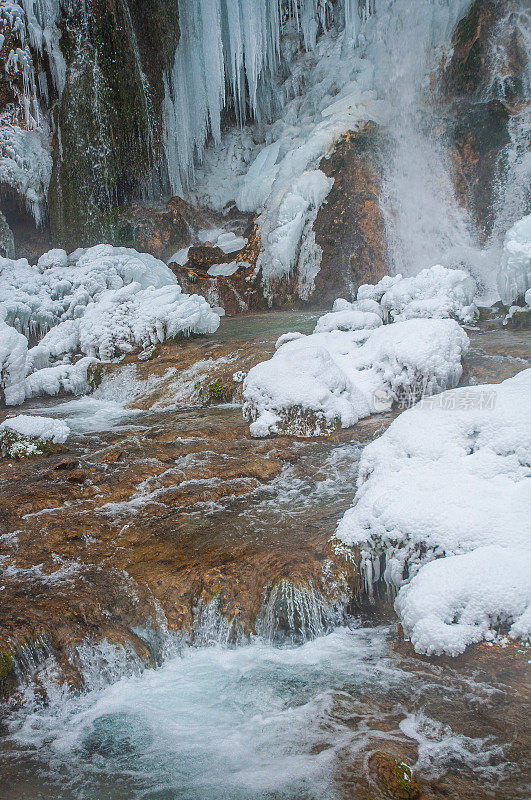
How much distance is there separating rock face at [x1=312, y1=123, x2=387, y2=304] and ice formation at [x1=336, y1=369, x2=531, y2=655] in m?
8.64

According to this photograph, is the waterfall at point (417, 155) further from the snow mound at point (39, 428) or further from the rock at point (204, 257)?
the snow mound at point (39, 428)

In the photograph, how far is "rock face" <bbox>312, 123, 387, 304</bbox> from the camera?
479 inches

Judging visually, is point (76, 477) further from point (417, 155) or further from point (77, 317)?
point (417, 155)

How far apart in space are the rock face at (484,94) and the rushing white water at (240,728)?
1104cm

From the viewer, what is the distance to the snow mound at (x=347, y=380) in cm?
569

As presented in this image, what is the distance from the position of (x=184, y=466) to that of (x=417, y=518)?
257cm

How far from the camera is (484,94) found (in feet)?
38.0

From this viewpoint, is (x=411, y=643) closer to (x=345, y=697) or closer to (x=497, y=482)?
(x=345, y=697)

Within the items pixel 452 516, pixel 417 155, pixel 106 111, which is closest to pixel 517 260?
pixel 452 516

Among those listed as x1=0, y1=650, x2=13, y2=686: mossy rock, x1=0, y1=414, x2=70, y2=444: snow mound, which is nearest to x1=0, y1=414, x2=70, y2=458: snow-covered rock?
x1=0, y1=414, x2=70, y2=444: snow mound

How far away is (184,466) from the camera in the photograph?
5.02 meters

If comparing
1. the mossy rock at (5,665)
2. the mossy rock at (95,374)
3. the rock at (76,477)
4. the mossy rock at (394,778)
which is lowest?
the mossy rock at (394,778)

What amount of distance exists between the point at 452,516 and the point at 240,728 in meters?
1.56

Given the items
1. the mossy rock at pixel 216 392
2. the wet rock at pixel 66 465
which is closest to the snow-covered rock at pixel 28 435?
the wet rock at pixel 66 465
